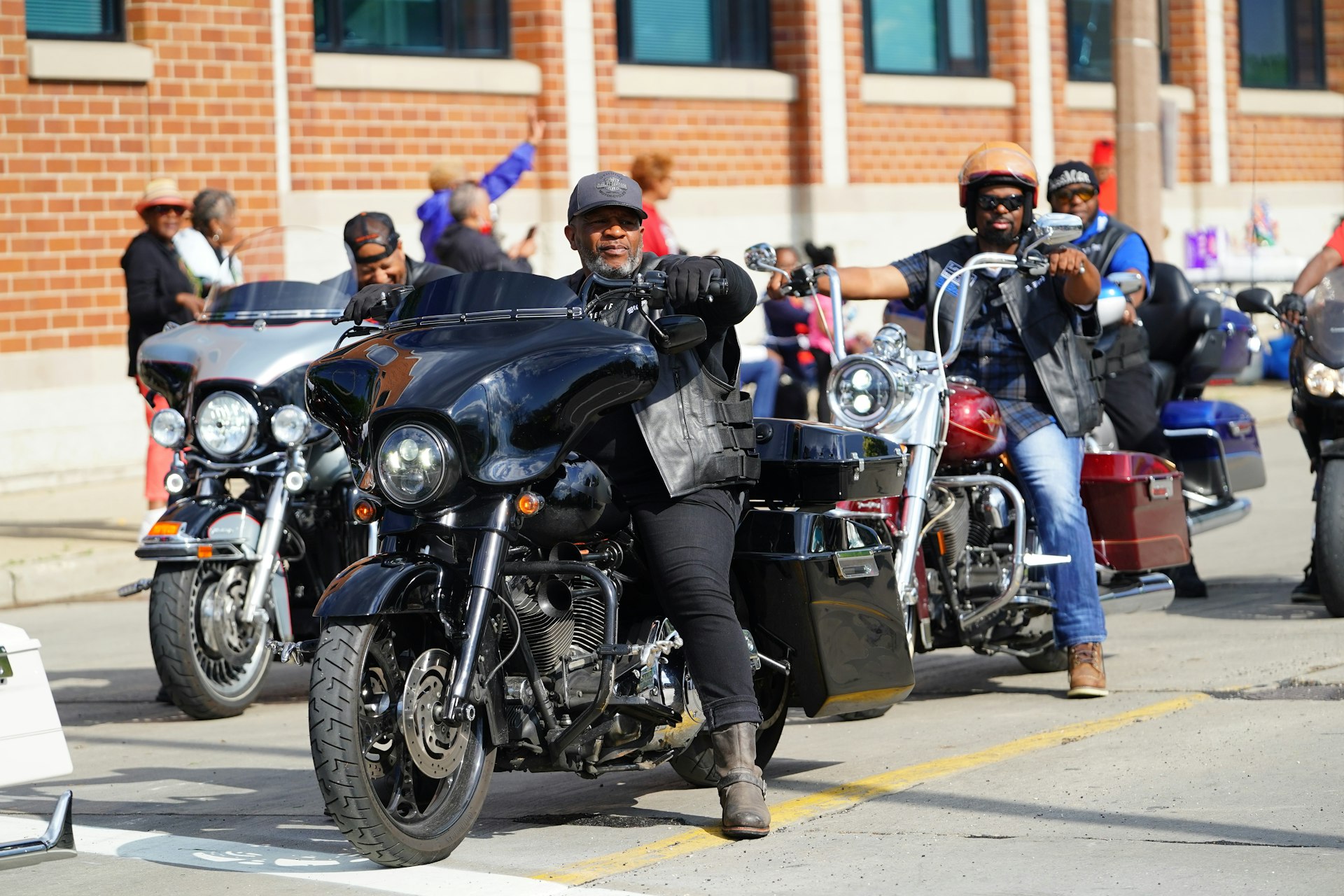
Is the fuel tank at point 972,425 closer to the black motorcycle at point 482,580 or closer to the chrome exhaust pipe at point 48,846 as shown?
the black motorcycle at point 482,580

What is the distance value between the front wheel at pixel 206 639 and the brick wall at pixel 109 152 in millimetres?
6810

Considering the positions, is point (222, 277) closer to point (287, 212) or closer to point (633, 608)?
point (633, 608)

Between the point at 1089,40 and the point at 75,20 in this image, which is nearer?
the point at 75,20

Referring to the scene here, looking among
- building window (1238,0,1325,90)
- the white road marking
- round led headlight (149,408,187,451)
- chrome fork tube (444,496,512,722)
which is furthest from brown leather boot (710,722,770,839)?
building window (1238,0,1325,90)

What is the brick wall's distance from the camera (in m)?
13.7

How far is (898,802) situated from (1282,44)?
2227cm

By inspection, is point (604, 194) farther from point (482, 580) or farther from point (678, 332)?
point (482, 580)

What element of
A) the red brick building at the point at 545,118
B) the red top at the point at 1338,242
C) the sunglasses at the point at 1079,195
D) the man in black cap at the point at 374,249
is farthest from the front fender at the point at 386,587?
the red brick building at the point at 545,118

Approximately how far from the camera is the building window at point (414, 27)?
16.1 metres

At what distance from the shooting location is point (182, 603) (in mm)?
7336

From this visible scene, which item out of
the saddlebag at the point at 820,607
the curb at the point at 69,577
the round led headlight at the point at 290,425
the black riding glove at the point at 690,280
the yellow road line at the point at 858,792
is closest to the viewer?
the yellow road line at the point at 858,792

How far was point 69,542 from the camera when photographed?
456 inches

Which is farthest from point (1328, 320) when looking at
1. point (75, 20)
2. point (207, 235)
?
point (75, 20)

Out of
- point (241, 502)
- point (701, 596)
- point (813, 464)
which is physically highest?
point (813, 464)
